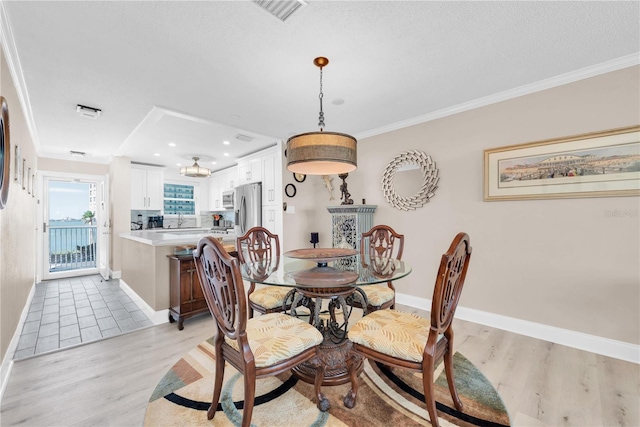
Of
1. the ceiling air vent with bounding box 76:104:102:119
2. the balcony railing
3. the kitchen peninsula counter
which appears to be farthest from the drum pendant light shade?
the balcony railing

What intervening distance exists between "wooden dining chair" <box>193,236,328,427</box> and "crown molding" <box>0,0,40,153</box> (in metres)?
1.94

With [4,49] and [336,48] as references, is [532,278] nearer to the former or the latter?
[336,48]

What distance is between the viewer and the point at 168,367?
2076 mm

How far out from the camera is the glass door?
5.10m

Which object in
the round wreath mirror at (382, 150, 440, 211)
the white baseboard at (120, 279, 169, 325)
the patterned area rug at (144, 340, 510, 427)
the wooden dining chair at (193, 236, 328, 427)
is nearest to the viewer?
the wooden dining chair at (193, 236, 328, 427)

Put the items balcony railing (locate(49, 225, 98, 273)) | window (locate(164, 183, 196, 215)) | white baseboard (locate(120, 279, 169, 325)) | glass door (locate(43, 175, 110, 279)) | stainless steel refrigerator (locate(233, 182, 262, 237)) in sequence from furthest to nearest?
window (locate(164, 183, 196, 215)) → balcony railing (locate(49, 225, 98, 273)) → glass door (locate(43, 175, 110, 279)) → stainless steel refrigerator (locate(233, 182, 262, 237)) → white baseboard (locate(120, 279, 169, 325))

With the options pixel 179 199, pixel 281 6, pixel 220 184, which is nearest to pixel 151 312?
pixel 281 6

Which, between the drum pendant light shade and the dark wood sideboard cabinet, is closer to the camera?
the drum pendant light shade

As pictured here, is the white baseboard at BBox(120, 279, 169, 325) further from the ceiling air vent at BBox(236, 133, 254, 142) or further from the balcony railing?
the balcony railing

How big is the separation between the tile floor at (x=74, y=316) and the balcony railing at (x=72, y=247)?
3.41 ft

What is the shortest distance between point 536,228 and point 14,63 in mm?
4711

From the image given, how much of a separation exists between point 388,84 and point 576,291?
2508mm

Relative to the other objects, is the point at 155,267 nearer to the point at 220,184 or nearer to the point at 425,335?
the point at 425,335

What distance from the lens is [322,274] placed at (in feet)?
6.12
